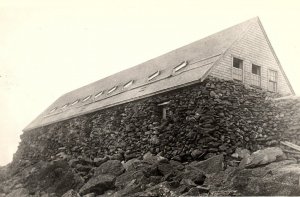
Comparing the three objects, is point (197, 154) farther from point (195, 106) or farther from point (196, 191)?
point (196, 191)

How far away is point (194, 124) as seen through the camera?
17.5 meters

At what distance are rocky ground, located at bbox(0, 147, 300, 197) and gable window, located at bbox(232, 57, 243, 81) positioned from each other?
14.3 ft

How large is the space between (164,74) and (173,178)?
9324 mm

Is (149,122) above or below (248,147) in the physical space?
above

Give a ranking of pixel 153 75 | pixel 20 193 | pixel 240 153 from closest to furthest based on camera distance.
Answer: pixel 240 153, pixel 20 193, pixel 153 75

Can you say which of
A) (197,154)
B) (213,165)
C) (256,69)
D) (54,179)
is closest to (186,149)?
(197,154)

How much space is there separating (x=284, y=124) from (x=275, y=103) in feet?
4.85

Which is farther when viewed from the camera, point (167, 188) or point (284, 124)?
point (284, 124)

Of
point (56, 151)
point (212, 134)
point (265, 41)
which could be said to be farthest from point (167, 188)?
point (56, 151)

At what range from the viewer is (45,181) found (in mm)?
17703

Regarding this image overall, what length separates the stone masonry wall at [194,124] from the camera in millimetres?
17156

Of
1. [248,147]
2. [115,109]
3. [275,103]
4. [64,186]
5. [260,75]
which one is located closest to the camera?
[64,186]

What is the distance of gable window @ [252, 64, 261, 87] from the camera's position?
20.5 m

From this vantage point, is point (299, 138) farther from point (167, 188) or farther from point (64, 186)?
point (64, 186)
